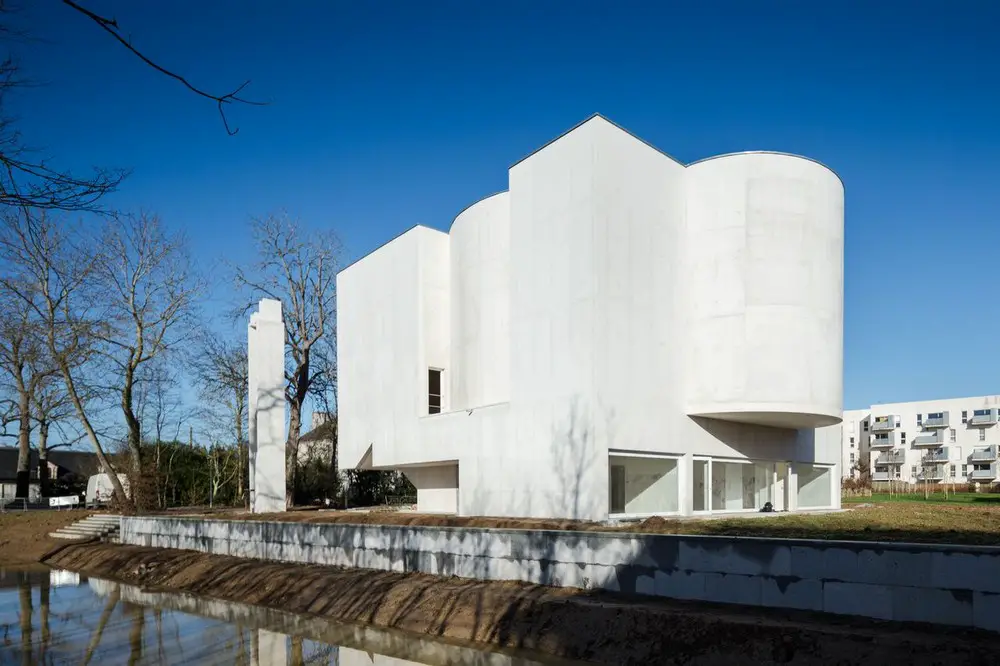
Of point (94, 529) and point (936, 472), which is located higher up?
point (94, 529)

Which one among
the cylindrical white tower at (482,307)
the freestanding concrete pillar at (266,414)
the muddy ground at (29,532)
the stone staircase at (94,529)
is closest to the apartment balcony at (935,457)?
the cylindrical white tower at (482,307)

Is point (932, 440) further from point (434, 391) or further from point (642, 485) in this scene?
point (642, 485)

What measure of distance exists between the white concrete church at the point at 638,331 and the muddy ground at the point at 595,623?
6726mm

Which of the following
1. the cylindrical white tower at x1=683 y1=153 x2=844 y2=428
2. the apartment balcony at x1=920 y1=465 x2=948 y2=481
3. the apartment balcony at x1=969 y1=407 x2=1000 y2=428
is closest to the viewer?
the cylindrical white tower at x1=683 y1=153 x2=844 y2=428

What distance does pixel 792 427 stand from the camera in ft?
88.7

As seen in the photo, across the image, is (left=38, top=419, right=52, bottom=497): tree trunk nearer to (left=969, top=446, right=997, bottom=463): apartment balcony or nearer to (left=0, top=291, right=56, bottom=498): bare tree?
(left=0, top=291, right=56, bottom=498): bare tree

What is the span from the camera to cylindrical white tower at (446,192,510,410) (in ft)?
84.1

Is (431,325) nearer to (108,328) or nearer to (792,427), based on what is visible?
(792,427)

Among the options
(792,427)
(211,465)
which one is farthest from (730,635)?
(211,465)

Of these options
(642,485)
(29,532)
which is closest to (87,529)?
(29,532)

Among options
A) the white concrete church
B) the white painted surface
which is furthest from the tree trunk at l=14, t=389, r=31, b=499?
the white concrete church

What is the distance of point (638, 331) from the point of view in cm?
2184

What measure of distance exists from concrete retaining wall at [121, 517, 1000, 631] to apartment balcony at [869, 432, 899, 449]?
87099 mm

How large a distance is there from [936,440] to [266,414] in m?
79.6
